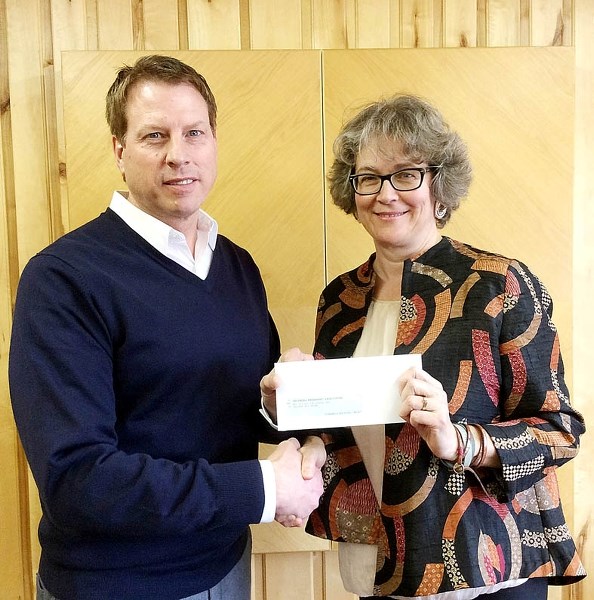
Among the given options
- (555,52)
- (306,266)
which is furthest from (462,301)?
(555,52)

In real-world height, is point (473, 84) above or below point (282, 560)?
above

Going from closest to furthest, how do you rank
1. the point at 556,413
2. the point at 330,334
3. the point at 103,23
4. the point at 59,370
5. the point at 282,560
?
1. the point at 59,370
2. the point at 556,413
3. the point at 330,334
4. the point at 103,23
5. the point at 282,560

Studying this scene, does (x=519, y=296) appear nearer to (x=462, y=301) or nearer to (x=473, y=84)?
(x=462, y=301)

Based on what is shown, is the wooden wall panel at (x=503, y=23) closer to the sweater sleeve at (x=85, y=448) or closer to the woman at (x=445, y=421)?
the woman at (x=445, y=421)

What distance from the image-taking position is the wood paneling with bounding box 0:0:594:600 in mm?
2055

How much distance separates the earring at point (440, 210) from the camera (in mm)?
1548

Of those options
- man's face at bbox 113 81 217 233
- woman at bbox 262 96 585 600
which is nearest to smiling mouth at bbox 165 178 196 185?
man's face at bbox 113 81 217 233

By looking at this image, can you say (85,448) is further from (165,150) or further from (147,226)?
(165,150)

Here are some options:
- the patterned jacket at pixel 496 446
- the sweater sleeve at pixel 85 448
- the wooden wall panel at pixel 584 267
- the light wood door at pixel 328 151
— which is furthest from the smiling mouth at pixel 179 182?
the wooden wall panel at pixel 584 267

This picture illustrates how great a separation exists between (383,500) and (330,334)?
1.36 feet

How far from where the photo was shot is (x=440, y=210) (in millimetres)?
1560

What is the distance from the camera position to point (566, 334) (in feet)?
7.10

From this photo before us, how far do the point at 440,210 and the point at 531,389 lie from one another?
0.45 metres

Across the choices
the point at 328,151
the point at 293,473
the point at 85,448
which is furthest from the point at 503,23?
the point at 85,448
